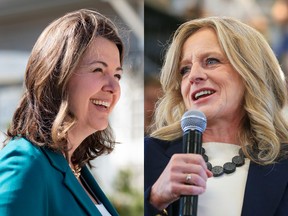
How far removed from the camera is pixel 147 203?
0.95 m

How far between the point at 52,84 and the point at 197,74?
0.83 ft

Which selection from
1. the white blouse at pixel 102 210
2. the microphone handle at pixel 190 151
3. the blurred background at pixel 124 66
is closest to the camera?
the microphone handle at pixel 190 151

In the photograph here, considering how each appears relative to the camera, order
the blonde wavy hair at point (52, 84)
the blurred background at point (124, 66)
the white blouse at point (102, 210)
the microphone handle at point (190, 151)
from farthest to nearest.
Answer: the blurred background at point (124, 66)
the white blouse at point (102, 210)
the blonde wavy hair at point (52, 84)
the microphone handle at point (190, 151)

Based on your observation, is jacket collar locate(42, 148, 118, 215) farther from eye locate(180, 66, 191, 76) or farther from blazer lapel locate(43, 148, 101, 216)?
eye locate(180, 66, 191, 76)

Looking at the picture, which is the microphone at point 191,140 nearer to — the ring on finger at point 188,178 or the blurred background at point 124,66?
the ring on finger at point 188,178

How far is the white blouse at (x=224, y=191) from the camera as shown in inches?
36.1

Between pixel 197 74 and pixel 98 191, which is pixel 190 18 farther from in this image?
pixel 98 191

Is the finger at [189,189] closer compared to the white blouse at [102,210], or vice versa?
the finger at [189,189]

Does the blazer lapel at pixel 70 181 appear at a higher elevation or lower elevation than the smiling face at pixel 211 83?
lower

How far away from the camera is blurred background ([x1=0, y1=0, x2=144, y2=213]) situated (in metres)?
1.19

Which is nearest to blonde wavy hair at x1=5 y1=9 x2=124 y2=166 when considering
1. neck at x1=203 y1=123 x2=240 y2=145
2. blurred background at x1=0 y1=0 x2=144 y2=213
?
blurred background at x1=0 y1=0 x2=144 y2=213

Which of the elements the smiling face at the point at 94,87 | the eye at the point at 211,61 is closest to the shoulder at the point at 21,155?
the smiling face at the point at 94,87

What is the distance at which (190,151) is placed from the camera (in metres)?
0.77

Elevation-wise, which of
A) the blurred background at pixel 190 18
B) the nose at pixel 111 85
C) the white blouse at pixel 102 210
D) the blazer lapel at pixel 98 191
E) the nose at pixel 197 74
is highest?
the blurred background at pixel 190 18
